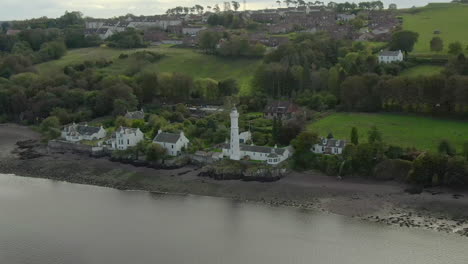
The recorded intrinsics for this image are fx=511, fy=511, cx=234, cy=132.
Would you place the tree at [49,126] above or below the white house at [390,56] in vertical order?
below

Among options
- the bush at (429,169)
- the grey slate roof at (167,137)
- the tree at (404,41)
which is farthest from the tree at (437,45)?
the grey slate roof at (167,137)

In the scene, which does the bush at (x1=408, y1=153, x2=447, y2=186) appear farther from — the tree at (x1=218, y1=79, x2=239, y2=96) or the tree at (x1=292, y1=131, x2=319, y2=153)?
the tree at (x1=218, y1=79, x2=239, y2=96)

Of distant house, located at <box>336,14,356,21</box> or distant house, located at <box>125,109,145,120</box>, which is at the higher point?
distant house, located at <box>336,14,356,21</box>

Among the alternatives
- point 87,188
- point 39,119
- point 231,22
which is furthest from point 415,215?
point 231,22

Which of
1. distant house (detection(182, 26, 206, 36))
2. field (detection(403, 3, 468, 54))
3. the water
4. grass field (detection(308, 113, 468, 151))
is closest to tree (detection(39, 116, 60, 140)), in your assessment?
the water

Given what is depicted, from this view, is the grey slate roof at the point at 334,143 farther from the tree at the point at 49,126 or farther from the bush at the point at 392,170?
the tree at the point at 49,126
